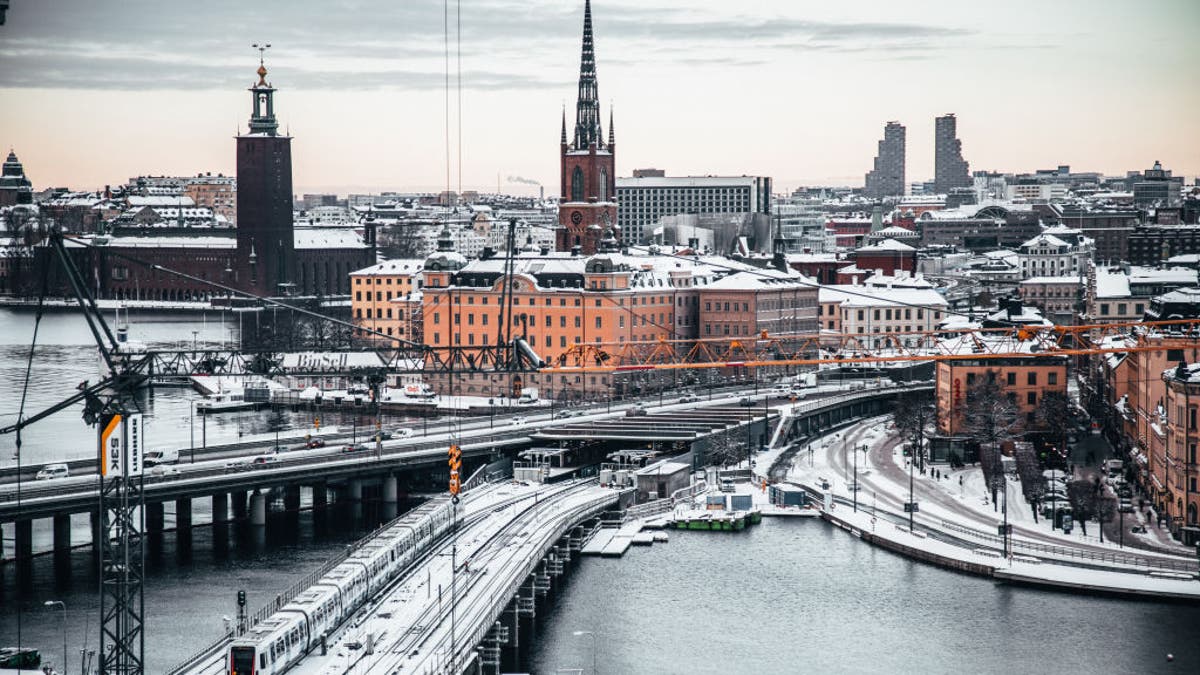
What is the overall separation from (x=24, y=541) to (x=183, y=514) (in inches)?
159

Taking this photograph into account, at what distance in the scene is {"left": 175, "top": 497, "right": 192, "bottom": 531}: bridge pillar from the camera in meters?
38.1

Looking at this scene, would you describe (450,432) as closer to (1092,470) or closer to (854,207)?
(1092,470)

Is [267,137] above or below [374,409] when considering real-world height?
above

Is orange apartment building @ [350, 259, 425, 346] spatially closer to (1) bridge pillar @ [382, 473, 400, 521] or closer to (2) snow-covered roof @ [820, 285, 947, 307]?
(2) snow-covered roof @ [820, 285, 947, 307]

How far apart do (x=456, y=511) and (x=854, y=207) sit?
139559mm

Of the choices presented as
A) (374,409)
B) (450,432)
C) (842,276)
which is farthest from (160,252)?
(450,432)

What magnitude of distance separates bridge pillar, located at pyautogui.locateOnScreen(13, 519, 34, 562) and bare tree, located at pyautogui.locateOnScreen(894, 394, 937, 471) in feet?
60.6

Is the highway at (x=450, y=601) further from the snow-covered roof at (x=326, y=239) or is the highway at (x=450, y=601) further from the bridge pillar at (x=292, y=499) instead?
the snow-covered roof at (x=326, y=239)

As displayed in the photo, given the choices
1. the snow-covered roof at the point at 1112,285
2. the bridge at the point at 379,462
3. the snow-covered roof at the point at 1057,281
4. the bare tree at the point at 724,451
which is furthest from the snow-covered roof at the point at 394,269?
the bare tree at the point at 724,451

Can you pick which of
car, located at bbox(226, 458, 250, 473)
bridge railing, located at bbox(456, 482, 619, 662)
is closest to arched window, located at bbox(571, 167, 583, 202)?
car, located at bbox(226, 458, 250, 473)

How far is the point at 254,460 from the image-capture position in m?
41.3

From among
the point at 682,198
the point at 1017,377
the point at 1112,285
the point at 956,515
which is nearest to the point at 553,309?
the point at 1017,377

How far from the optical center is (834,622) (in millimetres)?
30281

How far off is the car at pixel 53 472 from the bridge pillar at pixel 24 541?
10.6 feet
